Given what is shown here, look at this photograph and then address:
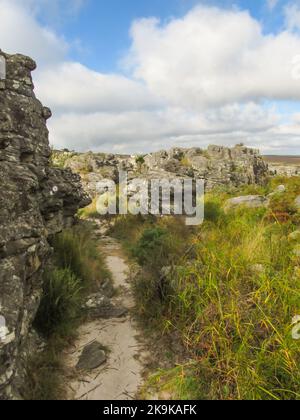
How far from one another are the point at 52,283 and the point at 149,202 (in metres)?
7.58

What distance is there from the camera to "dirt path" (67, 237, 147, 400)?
10.9 feet

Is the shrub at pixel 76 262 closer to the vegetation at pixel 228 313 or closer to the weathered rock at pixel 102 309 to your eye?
the weathered rock at pixel 102 309

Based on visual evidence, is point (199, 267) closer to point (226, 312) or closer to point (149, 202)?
point (226, 312)

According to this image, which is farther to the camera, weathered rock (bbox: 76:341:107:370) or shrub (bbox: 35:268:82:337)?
shrub (bbox: 35:268:82:337)

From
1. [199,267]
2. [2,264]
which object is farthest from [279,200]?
[2,264]

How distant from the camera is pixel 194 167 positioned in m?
17.4

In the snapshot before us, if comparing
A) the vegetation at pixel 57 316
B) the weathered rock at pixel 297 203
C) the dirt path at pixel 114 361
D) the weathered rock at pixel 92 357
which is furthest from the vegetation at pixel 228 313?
the weathered rock at pixel 297 203

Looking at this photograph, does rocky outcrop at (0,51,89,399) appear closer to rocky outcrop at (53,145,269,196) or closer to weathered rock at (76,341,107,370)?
weathered rock at (76,341,107,370)

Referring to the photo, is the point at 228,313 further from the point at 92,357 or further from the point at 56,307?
the point at 56,307

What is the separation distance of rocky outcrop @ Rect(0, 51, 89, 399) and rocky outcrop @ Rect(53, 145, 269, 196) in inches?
329

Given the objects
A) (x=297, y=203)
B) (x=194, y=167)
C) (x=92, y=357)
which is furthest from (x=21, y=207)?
(x=194, y=167)

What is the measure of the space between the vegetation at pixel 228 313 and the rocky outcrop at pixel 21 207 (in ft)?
5.30

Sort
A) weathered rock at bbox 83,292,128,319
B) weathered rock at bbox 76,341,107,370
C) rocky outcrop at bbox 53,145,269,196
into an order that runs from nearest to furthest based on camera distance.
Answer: weathered rock at bbox 76,341,107,370 < weathered rock at bbox 83,292,128,319 < rocky outcrop at bbox 53,145,269,196

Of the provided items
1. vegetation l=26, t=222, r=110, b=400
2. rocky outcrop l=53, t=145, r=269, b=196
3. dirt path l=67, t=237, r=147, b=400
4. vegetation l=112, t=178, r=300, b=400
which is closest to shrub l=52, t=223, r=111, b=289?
vegetation l=26, t=222, r=110, b=400
